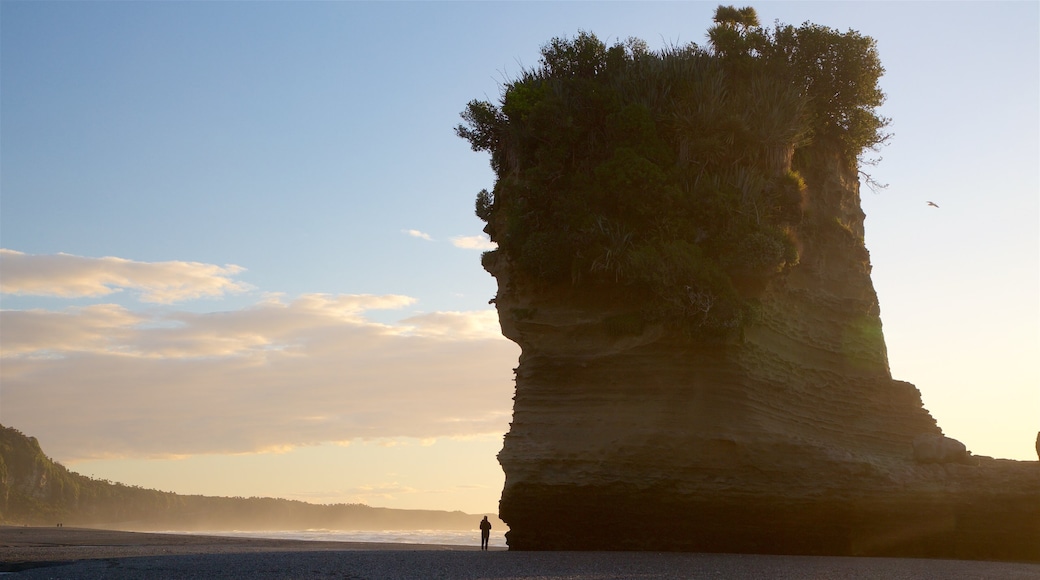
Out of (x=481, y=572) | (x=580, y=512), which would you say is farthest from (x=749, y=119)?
(x=481, y=572)

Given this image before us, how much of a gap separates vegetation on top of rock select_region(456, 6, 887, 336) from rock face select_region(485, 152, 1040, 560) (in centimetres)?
132

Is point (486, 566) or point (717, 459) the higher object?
point (717, 459)

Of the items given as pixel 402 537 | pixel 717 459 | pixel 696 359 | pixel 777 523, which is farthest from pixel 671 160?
pixel 402 537

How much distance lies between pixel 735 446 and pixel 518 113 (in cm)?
1208

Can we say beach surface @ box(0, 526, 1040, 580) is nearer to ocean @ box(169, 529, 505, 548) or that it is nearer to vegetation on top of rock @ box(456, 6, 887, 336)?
vegetation on top of rock @ box(456, 6, 887, 336)

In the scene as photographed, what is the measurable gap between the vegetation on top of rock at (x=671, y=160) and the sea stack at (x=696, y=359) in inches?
2.6

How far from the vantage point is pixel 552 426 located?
24750 mm

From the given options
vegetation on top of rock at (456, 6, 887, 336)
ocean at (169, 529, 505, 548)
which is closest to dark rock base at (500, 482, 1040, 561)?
vegetation on top of rock at (456, 6, 887, 336)

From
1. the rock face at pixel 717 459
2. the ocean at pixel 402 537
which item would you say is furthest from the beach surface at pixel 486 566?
the ocean at pixel 402 537

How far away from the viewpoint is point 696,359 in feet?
79.9

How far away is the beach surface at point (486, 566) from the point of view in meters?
17.4

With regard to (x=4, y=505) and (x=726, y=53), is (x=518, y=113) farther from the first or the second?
(x=4, y=505)

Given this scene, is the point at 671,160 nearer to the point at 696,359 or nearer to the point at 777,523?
the point at 696,359

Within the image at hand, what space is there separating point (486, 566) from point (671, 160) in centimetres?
1277
